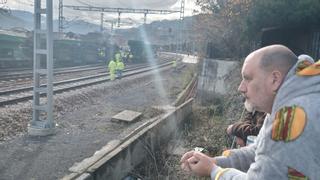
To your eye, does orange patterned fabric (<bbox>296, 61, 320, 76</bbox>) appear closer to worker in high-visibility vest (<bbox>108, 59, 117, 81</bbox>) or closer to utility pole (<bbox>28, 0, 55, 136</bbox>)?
utility pole (<bbox>28, 0, 55, 136</bbox>)

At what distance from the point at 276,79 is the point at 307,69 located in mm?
150

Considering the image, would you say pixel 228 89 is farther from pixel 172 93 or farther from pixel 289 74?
pixel 289 74

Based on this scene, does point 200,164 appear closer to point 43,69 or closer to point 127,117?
point 43,69

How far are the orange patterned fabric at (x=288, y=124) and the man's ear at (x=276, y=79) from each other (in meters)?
0.18

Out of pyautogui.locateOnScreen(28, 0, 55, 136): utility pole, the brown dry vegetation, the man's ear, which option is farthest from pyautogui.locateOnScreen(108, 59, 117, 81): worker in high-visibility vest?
the man's ear

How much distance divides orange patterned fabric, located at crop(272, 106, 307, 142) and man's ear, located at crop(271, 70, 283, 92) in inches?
7.0

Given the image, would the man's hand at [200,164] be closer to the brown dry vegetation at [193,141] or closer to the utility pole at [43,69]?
the brown dry vegetation at [193,141]

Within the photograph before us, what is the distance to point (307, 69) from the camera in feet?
5.27

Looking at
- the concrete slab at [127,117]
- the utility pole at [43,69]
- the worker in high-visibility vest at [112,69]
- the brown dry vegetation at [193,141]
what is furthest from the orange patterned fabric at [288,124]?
the worker in high-visibility vest at [112,69]

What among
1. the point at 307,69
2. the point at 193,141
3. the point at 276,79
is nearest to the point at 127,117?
the point at 193,141

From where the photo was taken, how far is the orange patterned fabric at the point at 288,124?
4.84 feet

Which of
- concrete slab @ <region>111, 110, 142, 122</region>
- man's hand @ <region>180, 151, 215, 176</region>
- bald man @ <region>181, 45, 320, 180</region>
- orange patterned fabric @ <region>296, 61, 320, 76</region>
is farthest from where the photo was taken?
concrete slab @ <region>111, 110, 142, 122</region>

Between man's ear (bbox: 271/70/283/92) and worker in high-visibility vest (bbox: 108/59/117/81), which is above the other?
man's ear (bbox: 271/70/283/92)

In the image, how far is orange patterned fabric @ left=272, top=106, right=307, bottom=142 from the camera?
1.48m
